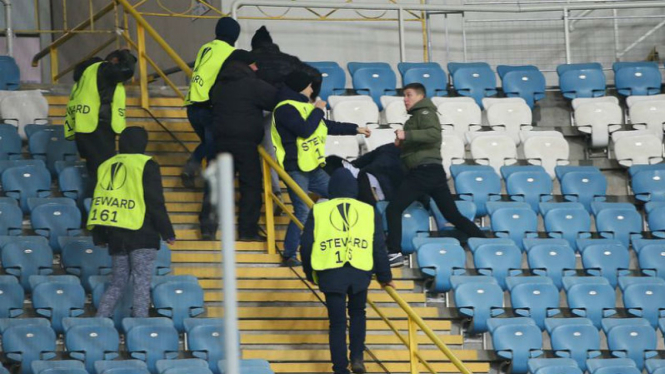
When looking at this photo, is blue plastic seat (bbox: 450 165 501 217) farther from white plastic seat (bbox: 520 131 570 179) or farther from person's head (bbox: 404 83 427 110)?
person's head (bbox: 404 83 427 110)

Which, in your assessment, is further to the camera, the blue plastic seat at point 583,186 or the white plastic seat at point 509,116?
the white plastic seat at point 509,116

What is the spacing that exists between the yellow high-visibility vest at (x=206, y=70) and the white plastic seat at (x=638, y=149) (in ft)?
13.0

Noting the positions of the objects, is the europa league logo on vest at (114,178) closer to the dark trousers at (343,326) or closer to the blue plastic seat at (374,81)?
the dark trousers at (343,326)

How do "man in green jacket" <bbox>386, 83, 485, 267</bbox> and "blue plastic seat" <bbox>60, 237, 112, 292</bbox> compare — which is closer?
"blue plastic seat" <bbox>60, 237, 112, 292</bbox>

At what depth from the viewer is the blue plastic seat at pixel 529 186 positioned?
12.5 meters

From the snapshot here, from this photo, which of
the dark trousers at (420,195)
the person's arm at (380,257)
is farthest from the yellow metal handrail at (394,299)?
the dark trousers at (420,195)

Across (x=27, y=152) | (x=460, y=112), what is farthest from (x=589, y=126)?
(x=27, y=152)

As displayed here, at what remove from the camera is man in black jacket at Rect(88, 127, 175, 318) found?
9.48 metres

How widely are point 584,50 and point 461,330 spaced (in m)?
6.09

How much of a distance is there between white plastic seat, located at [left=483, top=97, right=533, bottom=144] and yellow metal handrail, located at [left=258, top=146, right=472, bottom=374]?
2.87 meters

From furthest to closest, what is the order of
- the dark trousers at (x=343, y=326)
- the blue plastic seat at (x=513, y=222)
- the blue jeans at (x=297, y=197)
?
the blue plastic seat at (x=513, y=222), the blue jeans at (x=297, y=197), the dark trousers at (x=343, y=326)

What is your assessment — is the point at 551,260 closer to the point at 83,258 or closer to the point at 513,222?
the point at 513,222

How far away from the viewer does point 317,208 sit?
9.48 meters

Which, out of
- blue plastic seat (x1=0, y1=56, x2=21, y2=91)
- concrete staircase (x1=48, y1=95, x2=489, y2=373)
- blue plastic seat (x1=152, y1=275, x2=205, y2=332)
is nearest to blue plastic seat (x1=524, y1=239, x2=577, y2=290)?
concrete staircase (x1=48, y1=95, x2=489, y2=373)
